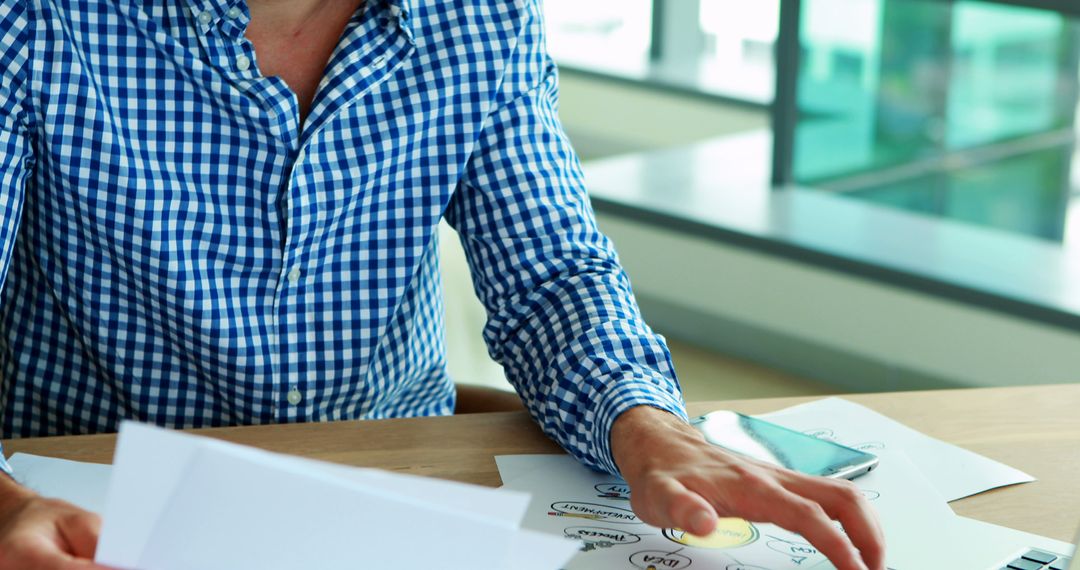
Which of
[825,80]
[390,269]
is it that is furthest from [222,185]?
[825,80]

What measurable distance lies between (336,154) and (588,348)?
30cm

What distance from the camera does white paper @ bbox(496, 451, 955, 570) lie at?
0.86m

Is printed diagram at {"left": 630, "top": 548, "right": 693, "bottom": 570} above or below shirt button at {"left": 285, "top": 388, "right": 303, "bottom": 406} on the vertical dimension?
above

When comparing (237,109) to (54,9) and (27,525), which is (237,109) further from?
(27,525)

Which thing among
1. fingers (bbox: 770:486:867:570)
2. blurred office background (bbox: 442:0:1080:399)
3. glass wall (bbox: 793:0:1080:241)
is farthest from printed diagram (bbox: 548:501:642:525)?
glass wall (bbox: 793:0:1080:241)

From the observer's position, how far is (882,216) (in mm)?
3135

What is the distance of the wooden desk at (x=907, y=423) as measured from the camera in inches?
38.1

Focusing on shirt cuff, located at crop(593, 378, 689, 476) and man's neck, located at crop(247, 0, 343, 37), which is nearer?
shirt cuff, located at crop(593, 378, 689, 476)

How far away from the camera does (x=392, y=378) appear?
128 centimetres

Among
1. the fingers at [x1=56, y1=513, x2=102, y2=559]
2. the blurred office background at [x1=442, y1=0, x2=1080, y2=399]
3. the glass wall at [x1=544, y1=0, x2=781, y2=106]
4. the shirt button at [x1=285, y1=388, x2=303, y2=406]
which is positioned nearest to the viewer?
the fingers at [x1=56, y1=513, x2=102, y2=559]

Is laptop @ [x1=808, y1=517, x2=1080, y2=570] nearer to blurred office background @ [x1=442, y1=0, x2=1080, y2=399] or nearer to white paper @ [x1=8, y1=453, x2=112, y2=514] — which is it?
white paper @ [x1=8, y1=453, x2=112, y2=514]

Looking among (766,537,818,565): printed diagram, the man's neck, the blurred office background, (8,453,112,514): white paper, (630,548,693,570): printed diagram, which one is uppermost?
the man's neck

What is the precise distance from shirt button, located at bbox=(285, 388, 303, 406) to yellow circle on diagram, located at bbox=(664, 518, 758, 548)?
0.44 m

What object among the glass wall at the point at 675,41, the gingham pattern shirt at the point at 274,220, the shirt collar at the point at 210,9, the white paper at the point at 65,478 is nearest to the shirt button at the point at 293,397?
the gingham pattern shirt at the point at 274,220
